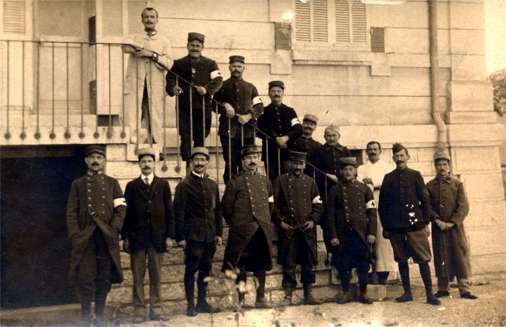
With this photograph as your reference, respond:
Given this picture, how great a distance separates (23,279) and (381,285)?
13.9ft

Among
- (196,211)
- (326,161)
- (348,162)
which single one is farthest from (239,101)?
(196,211)

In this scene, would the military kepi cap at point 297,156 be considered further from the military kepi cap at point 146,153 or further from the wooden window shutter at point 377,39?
the wooden window shutter at point 377,39

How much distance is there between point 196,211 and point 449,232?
298 cm

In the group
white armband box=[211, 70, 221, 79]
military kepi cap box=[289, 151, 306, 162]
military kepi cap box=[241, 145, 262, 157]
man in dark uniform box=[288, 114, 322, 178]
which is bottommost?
military kepi cap box=[289, 151, 306, 162]

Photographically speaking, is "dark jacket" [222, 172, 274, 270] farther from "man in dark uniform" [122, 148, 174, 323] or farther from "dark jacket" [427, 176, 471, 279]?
"dark jacket" [427, 176, 471, 279]

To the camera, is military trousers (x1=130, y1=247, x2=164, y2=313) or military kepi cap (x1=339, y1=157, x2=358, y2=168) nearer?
military trousers (x1=130, y1=247, x2=164, y2=313)

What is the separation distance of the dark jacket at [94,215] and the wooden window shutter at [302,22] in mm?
4129

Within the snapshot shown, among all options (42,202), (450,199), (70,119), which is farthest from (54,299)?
(450,199)

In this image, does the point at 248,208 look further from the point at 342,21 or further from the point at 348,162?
the point at 342,21

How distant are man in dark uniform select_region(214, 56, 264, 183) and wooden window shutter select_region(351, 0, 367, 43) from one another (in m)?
2.61

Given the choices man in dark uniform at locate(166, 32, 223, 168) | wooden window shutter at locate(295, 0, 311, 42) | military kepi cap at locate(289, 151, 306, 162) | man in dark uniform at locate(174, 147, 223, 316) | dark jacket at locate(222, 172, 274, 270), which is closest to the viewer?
man in dark uniform at locate(174, 147, 223, 316)

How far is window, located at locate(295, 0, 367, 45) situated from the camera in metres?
9.05

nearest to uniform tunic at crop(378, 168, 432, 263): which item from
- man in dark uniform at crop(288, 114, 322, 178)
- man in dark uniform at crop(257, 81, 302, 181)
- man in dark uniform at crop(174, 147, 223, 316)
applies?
man in dark uniform at crop(288, 114, 322, 178)

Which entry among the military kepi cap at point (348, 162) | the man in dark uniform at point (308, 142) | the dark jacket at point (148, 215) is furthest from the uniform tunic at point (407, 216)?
the dark jacket at point (148, 215)
